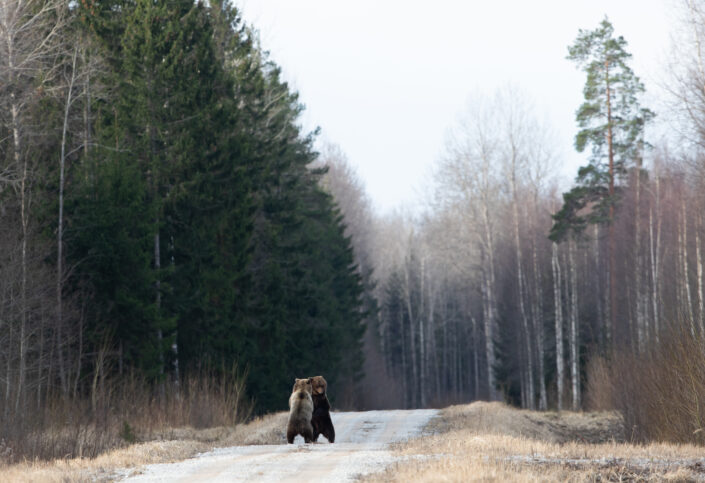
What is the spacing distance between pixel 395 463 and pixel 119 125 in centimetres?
1973

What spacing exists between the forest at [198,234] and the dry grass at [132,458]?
119 centimetres

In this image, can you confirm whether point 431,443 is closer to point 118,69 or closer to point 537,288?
point 118,69

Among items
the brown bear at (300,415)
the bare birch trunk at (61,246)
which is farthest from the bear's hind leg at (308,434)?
the bare birch trunk at (61,246)

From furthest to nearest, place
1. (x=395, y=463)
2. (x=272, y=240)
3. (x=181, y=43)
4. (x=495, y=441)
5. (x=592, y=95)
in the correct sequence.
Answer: (x=592, y=95) → (x=272, y=240) → (x=181, y=43) → (x=495, y=441) → (x=395, y=463)

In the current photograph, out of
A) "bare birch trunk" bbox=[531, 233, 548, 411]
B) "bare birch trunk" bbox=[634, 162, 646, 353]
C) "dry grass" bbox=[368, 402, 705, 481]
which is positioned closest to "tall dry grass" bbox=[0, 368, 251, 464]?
"dry grass" bbox=[368, 402, 705, 481]

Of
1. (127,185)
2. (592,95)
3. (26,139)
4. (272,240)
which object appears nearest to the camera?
(127,185)

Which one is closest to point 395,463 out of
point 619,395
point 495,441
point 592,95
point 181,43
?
point 495,441

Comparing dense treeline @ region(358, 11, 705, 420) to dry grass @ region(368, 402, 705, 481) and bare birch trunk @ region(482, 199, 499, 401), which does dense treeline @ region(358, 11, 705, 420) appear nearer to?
bare birch trunk @ region(482, 199, 499, 401)

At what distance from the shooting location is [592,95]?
42.1m

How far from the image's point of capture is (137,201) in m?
24.0

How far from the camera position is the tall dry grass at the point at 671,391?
1445 centimetres

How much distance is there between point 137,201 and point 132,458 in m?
13.4

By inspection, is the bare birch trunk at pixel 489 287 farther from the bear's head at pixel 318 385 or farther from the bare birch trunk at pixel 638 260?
the bear's head at pixel 318 385

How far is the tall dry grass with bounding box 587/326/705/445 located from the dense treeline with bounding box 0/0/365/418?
1127 centimetres
